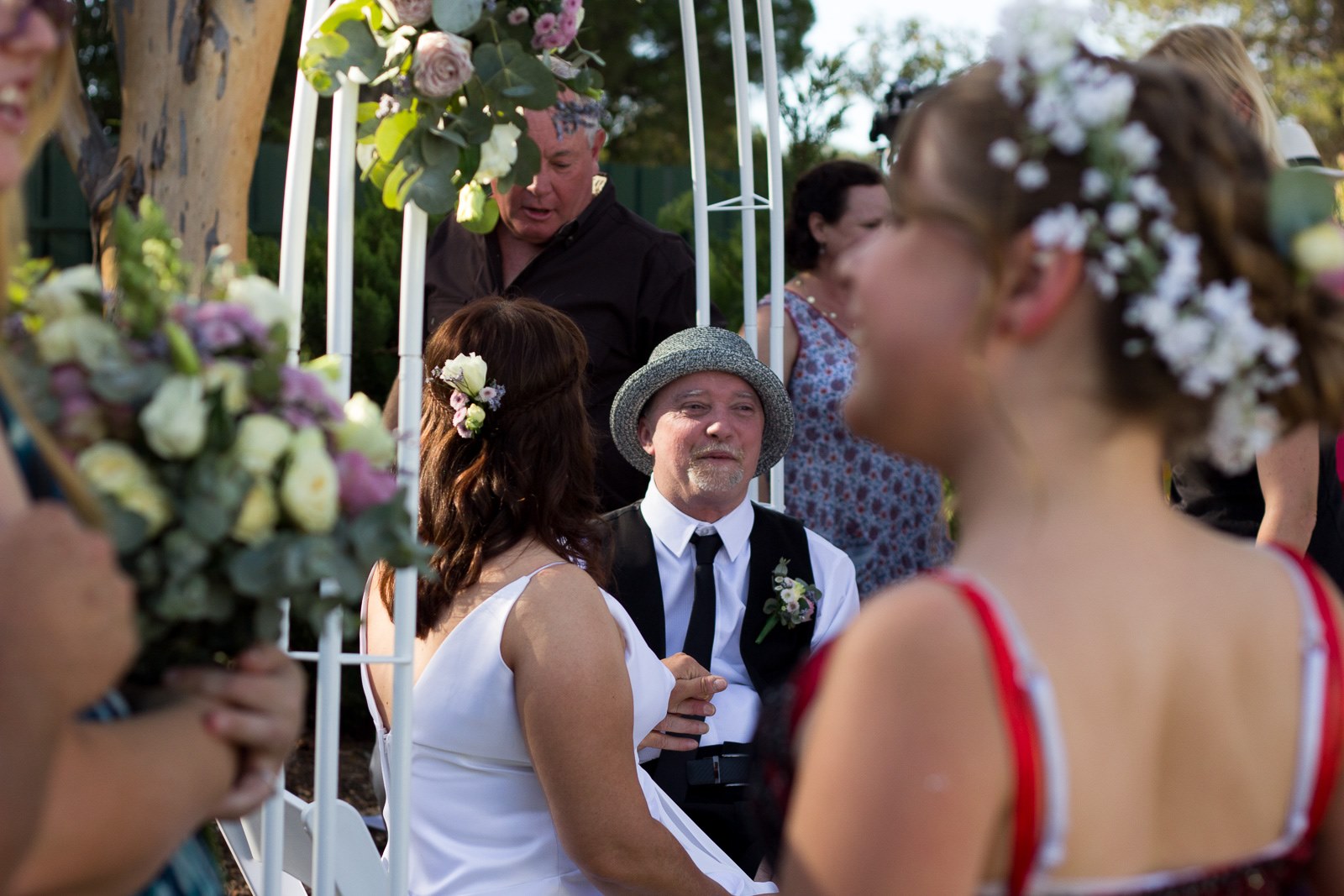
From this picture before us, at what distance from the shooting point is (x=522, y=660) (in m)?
2.50

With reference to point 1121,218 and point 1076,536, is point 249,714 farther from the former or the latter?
point 1121,218

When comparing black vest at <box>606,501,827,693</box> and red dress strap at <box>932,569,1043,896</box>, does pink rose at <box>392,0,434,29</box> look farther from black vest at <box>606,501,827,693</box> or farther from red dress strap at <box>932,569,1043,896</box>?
red dress strap at <box>932,569,1043,896</box>

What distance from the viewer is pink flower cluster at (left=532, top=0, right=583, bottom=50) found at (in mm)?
2484

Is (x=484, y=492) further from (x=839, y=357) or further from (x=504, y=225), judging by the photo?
(x=839, y=357)

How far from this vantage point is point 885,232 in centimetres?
138

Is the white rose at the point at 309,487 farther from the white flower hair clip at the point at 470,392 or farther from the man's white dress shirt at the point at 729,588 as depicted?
the man's white dress shirt at the point at 729,588

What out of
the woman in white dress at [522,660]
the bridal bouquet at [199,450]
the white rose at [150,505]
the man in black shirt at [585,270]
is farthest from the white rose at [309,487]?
the man in black shirt at [585,270]

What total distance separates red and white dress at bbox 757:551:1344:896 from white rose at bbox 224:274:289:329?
64cm

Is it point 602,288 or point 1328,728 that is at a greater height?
point 602,288

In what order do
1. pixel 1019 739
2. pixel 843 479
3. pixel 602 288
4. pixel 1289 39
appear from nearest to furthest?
pixel 1019 739 → pixel 602 288 → pixel 843 479 → pixel 1289 39

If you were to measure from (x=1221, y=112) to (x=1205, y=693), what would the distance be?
0.55 meters

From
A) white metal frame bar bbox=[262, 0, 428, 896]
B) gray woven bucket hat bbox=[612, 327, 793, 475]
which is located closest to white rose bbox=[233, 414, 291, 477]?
white metal frame bar bbox=[262, 0, 428, 896]

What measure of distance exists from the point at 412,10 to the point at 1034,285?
4.84 ft

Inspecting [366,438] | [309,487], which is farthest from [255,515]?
[366,438]
